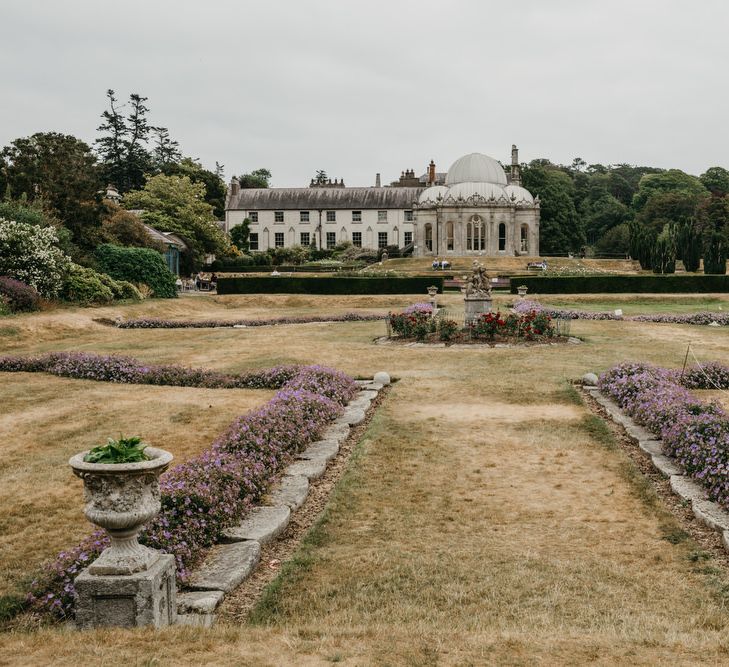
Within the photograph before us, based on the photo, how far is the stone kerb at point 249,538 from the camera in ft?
18.4

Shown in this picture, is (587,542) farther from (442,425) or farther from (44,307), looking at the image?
(44,307)

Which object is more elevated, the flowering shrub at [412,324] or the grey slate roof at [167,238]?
the grey slate roof at [167,238]

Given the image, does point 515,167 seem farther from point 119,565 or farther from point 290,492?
point 119,565

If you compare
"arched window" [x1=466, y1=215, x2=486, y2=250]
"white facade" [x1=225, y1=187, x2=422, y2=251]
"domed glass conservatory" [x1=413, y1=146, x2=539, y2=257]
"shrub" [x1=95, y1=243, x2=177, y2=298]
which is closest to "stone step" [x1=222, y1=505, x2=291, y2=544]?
"shrub" [x1=95, y1=243, x2=177, y2=298]

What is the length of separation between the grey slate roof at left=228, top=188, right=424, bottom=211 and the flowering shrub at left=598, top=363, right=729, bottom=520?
6992 cm

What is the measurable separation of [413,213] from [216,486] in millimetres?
68629

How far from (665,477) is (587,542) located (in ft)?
8.06

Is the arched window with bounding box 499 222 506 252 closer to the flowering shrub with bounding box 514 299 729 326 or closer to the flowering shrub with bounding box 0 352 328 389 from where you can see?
the flowering shrub with bounding box 514 299 729 326

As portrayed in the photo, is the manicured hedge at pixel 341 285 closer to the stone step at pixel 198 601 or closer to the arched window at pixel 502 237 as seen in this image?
the arched window at pixel 502 237

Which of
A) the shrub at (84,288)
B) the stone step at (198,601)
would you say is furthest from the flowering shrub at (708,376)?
the shrub at (84,288)

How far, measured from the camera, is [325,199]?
84312mm

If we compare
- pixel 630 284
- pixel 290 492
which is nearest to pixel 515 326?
pixel 290 492

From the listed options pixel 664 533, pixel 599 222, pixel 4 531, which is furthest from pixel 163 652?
pixel 599 222

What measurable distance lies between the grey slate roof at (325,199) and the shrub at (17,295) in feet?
187
